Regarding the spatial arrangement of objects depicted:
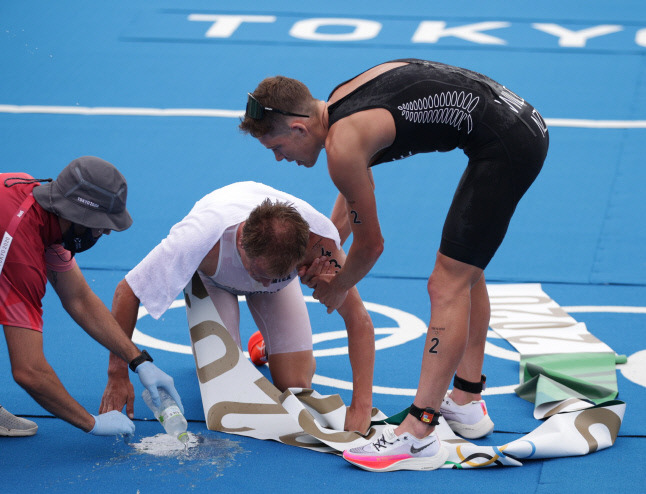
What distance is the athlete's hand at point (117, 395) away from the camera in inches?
152

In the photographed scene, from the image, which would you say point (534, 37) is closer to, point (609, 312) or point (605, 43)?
point (605, 43)

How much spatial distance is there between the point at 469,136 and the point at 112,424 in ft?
5.87

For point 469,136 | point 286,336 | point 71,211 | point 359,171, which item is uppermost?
point 469,136

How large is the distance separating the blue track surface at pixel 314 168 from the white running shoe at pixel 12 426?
54 mm

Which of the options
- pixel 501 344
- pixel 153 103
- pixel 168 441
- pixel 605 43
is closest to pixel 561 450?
pixel 501 344

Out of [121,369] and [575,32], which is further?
[575,32]

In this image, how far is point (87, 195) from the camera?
11.2 feet

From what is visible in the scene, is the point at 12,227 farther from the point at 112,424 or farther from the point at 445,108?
the point at 445,108

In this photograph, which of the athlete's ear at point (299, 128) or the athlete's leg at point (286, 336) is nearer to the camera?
the athlete's ear at point (299, 128)

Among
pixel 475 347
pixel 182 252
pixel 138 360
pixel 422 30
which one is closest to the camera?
pixel 138 360

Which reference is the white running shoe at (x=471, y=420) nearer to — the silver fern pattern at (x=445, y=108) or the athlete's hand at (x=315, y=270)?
the athlete's hand at (x=315, y=270)

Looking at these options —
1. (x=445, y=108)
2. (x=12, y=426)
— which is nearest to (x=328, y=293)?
(x=445, y=108)

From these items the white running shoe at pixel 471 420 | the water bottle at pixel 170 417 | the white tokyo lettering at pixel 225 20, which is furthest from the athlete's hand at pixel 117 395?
the white tokyo lettering at pixel 225 20

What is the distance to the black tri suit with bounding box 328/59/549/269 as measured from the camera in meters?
3.58
